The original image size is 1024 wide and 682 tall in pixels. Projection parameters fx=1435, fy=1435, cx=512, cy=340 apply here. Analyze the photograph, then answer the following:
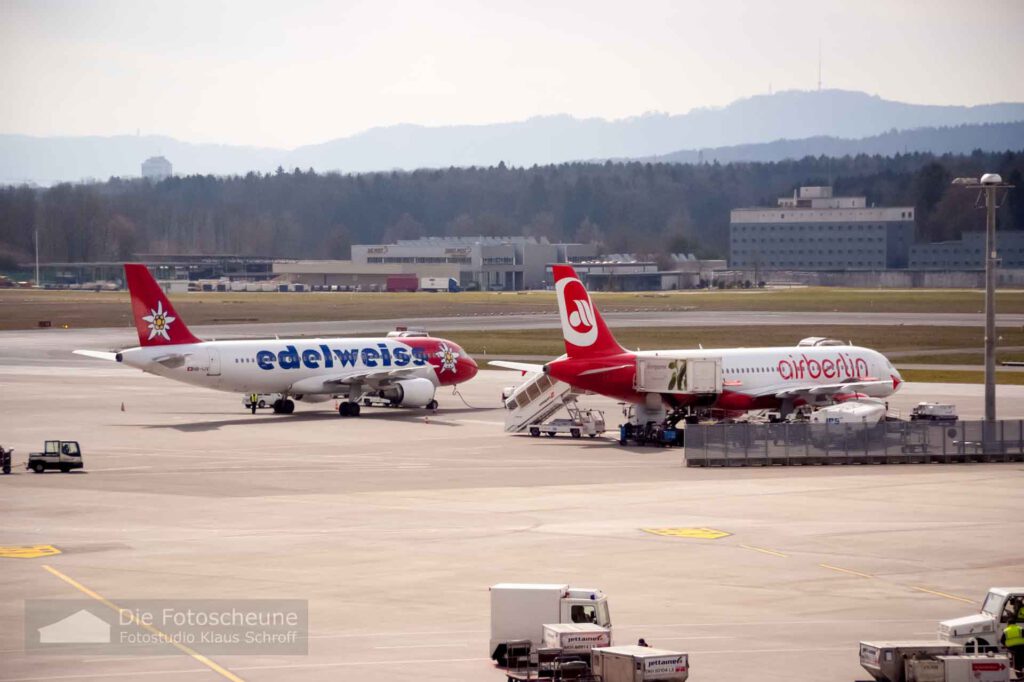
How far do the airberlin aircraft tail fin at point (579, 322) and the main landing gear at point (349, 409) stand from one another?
1727 centimetres

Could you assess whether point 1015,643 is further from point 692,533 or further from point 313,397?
point 313,397

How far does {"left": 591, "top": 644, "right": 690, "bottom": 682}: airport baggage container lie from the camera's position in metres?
24.0

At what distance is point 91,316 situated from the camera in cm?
18288

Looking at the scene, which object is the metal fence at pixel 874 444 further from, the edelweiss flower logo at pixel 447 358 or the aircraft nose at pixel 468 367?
the aircraft nose at pixel 468 367

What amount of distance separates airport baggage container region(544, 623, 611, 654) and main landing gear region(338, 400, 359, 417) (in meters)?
54.6

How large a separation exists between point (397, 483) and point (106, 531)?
13.4 metres

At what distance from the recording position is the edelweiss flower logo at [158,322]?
7619 cm

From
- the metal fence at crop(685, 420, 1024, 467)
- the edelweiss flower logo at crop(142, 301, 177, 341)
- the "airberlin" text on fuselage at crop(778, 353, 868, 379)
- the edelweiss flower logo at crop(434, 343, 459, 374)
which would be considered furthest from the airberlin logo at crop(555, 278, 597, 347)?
the edelweiss flower logo at crop(142, 301, 177, 341)

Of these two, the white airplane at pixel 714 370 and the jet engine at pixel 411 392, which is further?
the jet engine at pixel 411 392

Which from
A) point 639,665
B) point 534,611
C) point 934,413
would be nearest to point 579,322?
point 934,413

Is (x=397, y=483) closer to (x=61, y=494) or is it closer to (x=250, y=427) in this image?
(x=61, y=494)

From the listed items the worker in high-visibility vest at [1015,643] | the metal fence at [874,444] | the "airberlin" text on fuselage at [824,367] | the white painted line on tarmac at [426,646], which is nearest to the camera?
the worker in high-visibility vest at [1015,643]

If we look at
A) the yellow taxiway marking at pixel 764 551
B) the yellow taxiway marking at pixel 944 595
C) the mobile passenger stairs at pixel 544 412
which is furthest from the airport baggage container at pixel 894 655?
the mobile passenger stairs at pixel 544 412

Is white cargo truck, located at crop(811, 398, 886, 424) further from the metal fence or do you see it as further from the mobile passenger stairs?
the mobile passenger stairs
